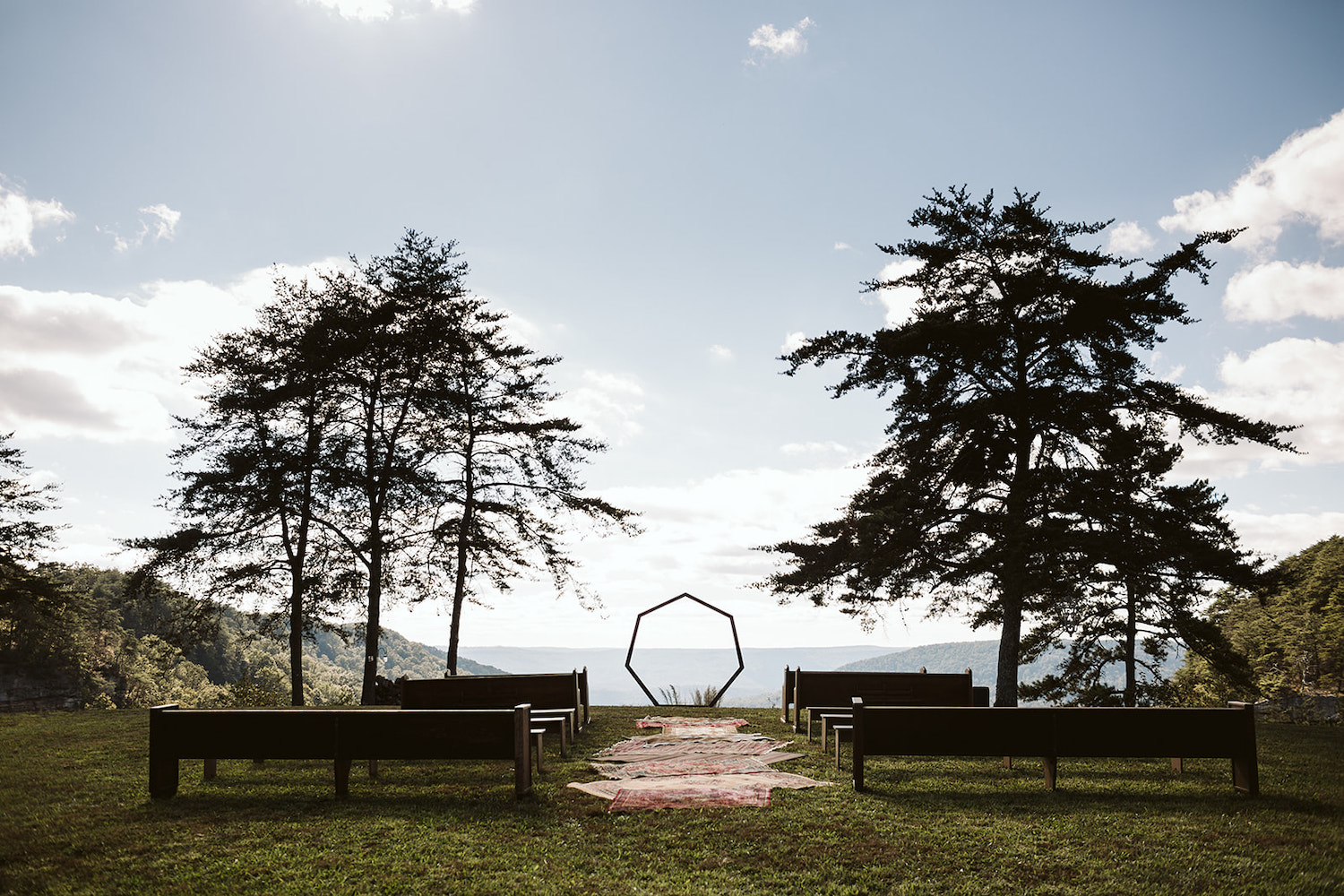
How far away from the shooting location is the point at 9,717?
1416 cm

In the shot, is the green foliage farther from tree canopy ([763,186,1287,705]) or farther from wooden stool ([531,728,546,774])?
wooden stool ([531,728,546,774])

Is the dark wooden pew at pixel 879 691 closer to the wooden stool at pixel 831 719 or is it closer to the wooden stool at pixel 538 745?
the wooden stool at pixel 831 719

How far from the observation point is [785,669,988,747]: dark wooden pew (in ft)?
33.0

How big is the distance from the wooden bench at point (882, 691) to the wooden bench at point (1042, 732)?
2.70 metres

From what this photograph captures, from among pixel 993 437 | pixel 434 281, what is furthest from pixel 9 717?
pixel 993 437

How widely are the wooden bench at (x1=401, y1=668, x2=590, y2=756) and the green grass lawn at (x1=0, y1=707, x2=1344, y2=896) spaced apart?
53.5 inches

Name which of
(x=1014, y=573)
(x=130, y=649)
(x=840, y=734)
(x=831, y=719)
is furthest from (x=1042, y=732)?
(x=130, y=649)

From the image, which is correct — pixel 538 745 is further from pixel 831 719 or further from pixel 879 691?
pixel 879 691

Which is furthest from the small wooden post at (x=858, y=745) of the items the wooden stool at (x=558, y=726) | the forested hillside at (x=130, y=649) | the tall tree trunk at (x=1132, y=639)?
the tall tree trunk at (x=1132, y=639)

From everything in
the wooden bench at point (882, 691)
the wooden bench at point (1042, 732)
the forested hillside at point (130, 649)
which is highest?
the wooden bench at point (1042, 732)

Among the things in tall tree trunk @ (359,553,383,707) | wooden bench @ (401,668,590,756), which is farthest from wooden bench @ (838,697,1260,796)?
tall tree trunk @ (359,553,383,707)

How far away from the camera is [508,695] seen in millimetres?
9914

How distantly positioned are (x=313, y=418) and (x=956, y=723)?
662 inches

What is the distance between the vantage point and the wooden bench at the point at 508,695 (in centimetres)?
938
